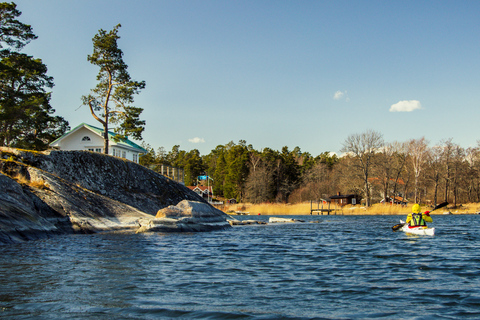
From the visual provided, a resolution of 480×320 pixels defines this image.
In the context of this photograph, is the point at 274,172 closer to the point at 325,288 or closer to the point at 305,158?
the point at 305,158

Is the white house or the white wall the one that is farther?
the white wall

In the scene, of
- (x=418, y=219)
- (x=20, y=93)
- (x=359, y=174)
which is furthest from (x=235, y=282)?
(x=359, y=174)

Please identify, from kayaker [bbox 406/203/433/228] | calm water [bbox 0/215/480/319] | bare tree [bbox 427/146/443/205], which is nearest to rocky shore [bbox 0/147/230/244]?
calm water [bbox 0/215/480/319]

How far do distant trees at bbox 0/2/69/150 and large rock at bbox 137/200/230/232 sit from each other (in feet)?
59.2

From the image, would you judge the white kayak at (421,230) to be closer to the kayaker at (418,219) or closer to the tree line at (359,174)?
the kayaker at (418,219)

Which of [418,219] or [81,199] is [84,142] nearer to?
[81,199]

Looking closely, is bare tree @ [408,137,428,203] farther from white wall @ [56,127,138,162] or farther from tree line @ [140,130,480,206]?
white wall @ [56,127,138,162]

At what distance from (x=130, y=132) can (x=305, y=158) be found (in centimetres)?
8063

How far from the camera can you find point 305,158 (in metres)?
108

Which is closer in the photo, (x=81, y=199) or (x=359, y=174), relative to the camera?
(x=81, y=199)

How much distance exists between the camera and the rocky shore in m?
16.1

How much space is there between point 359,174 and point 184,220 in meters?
53.9

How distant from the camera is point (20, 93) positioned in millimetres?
33688

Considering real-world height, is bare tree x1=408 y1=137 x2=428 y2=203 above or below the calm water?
above
